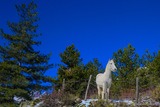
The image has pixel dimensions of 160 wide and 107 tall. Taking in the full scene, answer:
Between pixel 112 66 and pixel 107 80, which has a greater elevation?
pixel 112 66

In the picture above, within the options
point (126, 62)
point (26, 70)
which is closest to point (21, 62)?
point (26, 70)

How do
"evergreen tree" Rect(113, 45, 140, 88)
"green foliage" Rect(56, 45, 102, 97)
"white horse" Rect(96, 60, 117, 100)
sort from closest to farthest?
"white horse" Rect(96, 60, 117, 100) < "green foliage" Rect(56, 45, 102, 97) < "evergreen tree" Rect(113, 45, 140, 88)

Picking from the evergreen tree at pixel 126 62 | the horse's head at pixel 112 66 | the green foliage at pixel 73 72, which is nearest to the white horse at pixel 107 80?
the horse's head at pixel 112 66

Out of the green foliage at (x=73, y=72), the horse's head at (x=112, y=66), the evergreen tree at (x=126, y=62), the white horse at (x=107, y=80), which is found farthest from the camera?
the evergreen tree at (x=126, y=62)

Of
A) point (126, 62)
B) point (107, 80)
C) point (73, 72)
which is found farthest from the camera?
point (126, 62)

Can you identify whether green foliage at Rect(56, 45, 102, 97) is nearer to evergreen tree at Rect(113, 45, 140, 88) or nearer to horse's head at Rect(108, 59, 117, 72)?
evergreen tree at Rect(113, 45, 140, 88)

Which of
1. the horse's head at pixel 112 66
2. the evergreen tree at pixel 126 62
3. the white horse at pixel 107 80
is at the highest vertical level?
the evergreen tree at pixel 126 62

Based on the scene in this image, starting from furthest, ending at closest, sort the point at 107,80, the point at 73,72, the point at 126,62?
the point at 126,62, the point at 73,72, the point at 107,80

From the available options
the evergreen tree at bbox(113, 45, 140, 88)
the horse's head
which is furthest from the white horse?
the evergreen tree at bbox(113, 45, 140, 88)

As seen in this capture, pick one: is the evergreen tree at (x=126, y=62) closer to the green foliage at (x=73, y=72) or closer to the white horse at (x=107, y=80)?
the green foliage at (x=73, y=72)

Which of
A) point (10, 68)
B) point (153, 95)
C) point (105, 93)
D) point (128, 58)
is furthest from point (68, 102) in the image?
point (128, 58)

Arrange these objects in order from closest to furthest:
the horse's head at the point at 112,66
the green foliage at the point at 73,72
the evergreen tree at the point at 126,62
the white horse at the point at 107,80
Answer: the white horse at the point at 107,80, the horse's head at the point at 112,66, the green foliage at the point at 73,72, the evergreen tree at the point at 126,62

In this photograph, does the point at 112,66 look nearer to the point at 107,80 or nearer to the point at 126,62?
the point at 107,80

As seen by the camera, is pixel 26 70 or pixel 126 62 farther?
pixel 126 62
